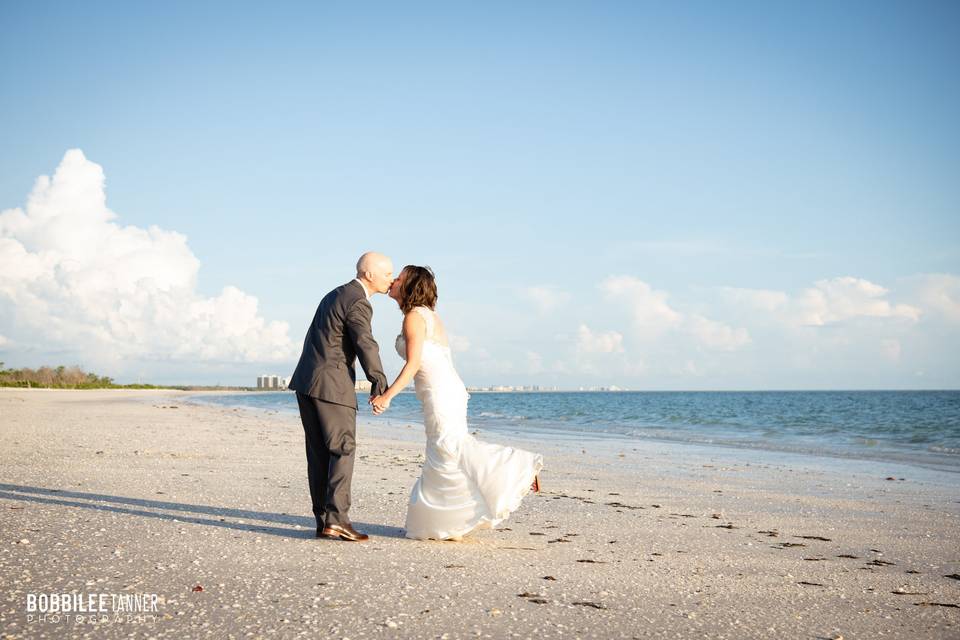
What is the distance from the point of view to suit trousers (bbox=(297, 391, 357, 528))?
5992 mm

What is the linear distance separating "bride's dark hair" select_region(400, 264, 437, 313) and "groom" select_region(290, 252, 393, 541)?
27 cm

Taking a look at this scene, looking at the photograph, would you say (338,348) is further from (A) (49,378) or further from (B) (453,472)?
(A) (49,378)

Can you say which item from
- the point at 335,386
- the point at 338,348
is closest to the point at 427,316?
the point at 338,348

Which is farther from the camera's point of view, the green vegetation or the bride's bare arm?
the green vegetation

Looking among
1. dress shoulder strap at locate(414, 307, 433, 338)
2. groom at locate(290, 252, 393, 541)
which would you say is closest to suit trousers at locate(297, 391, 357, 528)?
groom at locate(290, 252, 393, 541)

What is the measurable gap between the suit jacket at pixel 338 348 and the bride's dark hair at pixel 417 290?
0.30 m

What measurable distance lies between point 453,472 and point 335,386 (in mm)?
1197

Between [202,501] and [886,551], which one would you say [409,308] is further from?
[886,551]

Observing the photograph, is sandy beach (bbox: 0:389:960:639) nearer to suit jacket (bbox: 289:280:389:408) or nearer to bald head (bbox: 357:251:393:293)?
suit jacket (bbox: 289:280:389:408)

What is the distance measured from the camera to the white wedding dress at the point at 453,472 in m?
6.09

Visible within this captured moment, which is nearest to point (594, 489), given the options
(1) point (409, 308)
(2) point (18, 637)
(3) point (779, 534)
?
(3) point (779, 534)

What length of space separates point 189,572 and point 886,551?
18.5ft

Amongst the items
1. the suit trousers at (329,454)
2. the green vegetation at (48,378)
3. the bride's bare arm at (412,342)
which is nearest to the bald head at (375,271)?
the bride's bare arm at (412,342)

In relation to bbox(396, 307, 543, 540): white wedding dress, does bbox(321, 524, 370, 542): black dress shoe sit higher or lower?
lower
